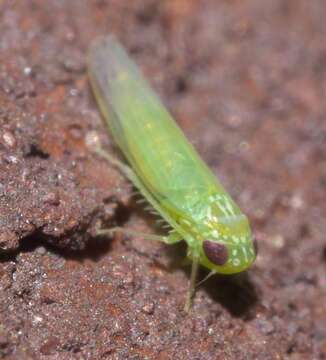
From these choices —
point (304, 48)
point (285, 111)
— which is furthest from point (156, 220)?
point (304, 48)

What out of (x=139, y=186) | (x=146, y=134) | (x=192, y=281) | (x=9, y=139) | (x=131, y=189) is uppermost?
(x=9, y=139)

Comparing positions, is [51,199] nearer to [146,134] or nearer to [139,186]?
[139,186]

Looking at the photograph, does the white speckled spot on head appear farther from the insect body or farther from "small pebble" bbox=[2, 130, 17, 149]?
"small pebble" bbox=[2, 130, 17, 149]

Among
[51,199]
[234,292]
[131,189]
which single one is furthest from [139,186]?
[234,292]

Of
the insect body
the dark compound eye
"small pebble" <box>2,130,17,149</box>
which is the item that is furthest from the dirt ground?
the dark compound eye

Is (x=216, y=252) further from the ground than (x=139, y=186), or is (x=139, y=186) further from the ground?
(x=139, y=186)

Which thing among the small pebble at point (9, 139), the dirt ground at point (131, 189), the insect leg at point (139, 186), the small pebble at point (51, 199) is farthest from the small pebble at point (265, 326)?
the small pebble at point (9, 139)

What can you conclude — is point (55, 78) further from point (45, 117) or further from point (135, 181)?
point (135, 181)
